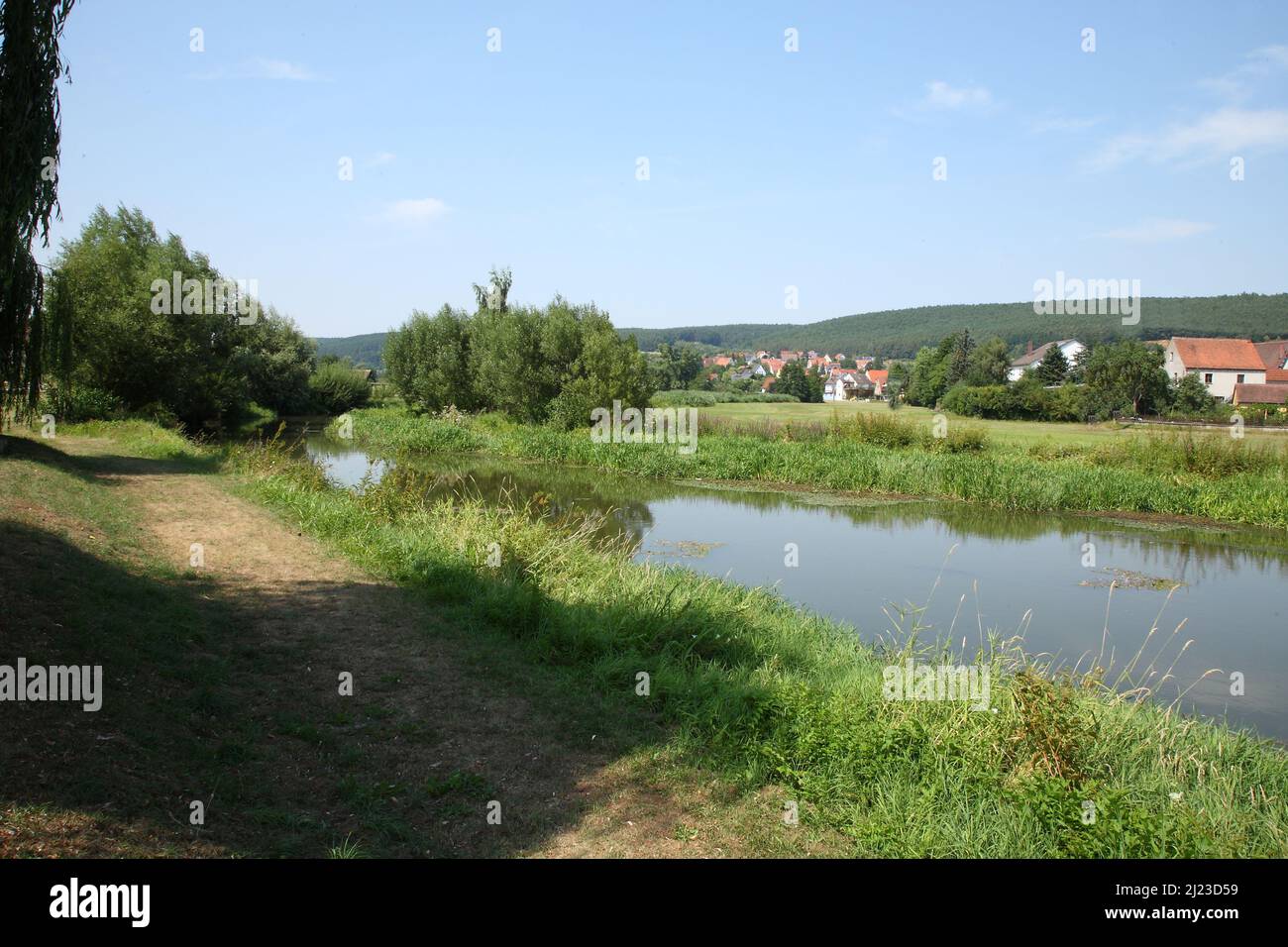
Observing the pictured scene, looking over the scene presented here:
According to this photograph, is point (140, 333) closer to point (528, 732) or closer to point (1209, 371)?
point (528, 732)

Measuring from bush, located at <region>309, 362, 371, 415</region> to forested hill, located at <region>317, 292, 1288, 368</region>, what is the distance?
42.0 ft

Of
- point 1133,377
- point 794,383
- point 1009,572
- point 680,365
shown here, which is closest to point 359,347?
point 680,365

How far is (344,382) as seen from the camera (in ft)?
178

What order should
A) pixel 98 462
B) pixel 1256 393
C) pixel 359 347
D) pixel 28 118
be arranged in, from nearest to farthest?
pixel 28 118 < pixel 98 462 < pixel 1256 393 < pixel 359 347

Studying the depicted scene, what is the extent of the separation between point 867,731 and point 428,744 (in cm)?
309

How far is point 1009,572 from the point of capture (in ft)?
48.0

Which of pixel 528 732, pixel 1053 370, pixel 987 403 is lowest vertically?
pixel 528 732

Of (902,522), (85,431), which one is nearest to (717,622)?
(902,522)

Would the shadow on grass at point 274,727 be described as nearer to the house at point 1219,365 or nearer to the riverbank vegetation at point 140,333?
the riverbank vegetation at point 140,333

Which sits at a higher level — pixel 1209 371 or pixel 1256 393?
pixel 1209 371

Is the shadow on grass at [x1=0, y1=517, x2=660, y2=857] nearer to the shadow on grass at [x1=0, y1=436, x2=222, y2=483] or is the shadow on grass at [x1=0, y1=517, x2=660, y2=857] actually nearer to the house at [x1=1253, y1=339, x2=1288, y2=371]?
the shadow on grass at [x1=0, y1=436, x2=222, y2=483]

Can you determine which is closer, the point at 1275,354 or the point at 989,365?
the point at 989,365
